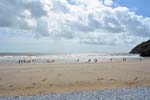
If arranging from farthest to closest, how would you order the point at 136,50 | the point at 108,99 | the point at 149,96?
the point at 136,50
the point at 149,96
the point at 108,99

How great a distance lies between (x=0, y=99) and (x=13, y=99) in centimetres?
80

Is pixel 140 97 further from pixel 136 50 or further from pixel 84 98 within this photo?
pixel 136 50

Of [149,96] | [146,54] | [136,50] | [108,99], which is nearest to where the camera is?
[108,99]

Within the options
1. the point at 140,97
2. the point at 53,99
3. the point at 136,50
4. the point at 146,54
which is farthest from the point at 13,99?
the point at 136,50

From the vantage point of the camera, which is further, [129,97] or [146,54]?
[146,54]

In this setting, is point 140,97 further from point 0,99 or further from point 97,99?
point 0,99

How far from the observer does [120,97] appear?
34.5ft

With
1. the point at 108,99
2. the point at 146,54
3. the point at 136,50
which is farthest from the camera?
the point at 136,50

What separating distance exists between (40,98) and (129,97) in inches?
152

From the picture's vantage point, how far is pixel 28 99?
10422 millimetres

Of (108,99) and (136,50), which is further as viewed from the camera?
(136,50)

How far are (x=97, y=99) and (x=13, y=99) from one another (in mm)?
3632

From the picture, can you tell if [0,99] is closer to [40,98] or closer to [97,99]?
[40,98]

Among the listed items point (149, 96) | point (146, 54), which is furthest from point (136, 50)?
point (149, 96)
